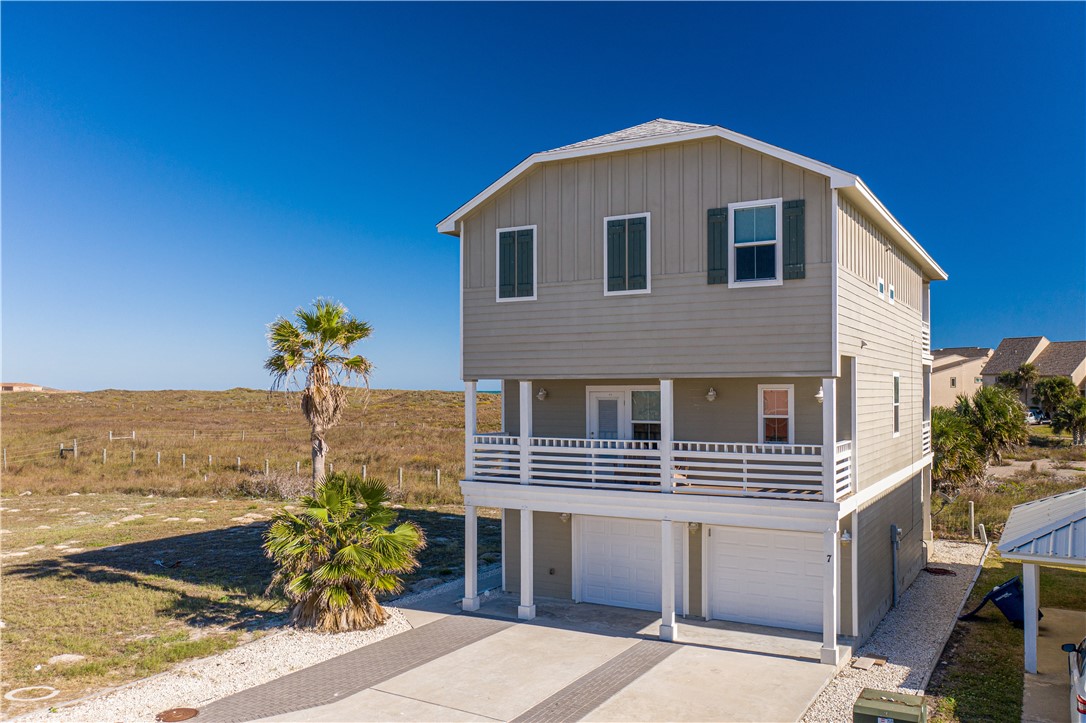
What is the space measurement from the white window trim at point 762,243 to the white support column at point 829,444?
1.87 m

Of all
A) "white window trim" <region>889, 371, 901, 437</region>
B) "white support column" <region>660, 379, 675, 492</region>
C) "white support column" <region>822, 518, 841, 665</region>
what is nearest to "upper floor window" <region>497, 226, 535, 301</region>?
"white support column" <region>660, 379, 675, 492</region>

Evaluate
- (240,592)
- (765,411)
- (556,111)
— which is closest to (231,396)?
(556,111)

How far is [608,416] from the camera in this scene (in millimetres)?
15461

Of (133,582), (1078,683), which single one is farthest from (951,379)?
(133,582)

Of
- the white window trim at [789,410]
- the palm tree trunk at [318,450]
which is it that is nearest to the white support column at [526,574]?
the white window trim at [789,410]

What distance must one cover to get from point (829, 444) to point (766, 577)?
10.2 ft

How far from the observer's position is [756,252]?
12.4 meters

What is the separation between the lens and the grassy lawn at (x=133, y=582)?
11.5 meters

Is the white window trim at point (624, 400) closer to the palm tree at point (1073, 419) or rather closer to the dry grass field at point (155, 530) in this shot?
the dry grass field at point (155, 530)

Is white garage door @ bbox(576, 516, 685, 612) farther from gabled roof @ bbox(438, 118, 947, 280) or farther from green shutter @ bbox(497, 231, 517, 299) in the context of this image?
gabled roof @ bbox(438, 118, 947, 280)

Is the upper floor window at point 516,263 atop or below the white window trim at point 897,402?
atop

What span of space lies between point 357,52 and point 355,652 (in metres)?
19.2

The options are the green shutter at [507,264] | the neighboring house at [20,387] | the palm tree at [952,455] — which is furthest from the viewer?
the neighboring house at [20,387]

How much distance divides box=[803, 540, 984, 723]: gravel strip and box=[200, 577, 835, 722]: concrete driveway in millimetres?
341
